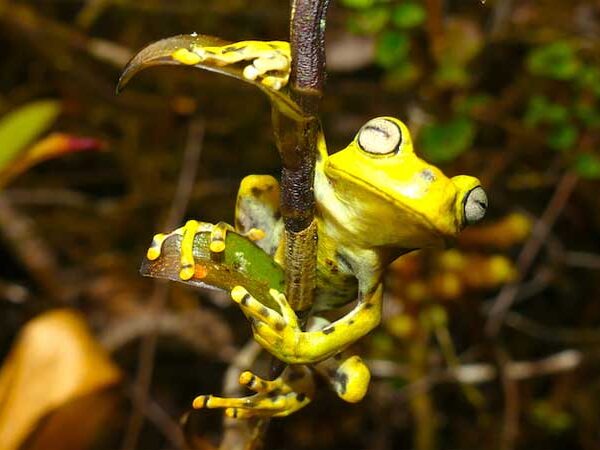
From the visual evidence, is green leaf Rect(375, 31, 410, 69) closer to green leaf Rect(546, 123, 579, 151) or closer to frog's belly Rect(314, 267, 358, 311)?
green leaf Rect(546, 123, 579, 151)

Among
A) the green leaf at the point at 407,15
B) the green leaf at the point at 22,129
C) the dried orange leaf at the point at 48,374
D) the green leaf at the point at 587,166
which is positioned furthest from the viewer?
the green leaf at the point at 587,166

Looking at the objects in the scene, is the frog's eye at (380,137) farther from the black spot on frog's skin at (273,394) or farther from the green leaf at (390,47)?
the green leaf at (390,47)

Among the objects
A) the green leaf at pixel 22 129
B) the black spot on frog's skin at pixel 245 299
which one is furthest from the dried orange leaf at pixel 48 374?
the black spot on frog's skin at pixel 245 299

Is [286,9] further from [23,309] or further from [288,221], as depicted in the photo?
[288,221]

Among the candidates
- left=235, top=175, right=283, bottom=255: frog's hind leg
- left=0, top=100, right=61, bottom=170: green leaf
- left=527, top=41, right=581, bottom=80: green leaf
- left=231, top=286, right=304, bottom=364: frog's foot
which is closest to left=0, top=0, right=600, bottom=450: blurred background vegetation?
left=527, top=41, right=581, bottom=80: green leaf

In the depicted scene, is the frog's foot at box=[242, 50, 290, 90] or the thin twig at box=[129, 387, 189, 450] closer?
the frog's foot at box=[242, 50, 290, 90]
